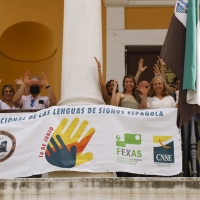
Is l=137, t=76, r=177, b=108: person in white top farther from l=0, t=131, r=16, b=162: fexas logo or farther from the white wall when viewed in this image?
the white wall

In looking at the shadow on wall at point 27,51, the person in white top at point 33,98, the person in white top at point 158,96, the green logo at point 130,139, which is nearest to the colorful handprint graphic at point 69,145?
the green logo at point 130,139

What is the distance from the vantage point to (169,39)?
38.3ft

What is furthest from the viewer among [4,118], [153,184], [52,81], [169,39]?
[52,81]

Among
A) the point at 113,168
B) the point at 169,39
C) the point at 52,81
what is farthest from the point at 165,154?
the point at 52,81

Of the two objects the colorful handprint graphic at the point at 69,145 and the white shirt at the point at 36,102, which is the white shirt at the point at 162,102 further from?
the white shirt at the point at 36,102

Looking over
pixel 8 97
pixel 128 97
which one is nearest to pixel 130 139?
pixel 128 97

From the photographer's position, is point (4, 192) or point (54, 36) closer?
point (4, 192)

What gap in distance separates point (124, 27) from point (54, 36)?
142cm

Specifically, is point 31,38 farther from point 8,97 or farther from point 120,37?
point 8,97

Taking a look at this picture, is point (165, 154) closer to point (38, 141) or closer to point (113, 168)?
point (113, 168)

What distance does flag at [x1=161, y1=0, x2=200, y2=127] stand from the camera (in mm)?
10984

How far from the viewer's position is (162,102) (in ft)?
41.3

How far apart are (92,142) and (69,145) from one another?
0.32m

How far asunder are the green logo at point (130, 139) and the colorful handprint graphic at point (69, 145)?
1.32 feet
